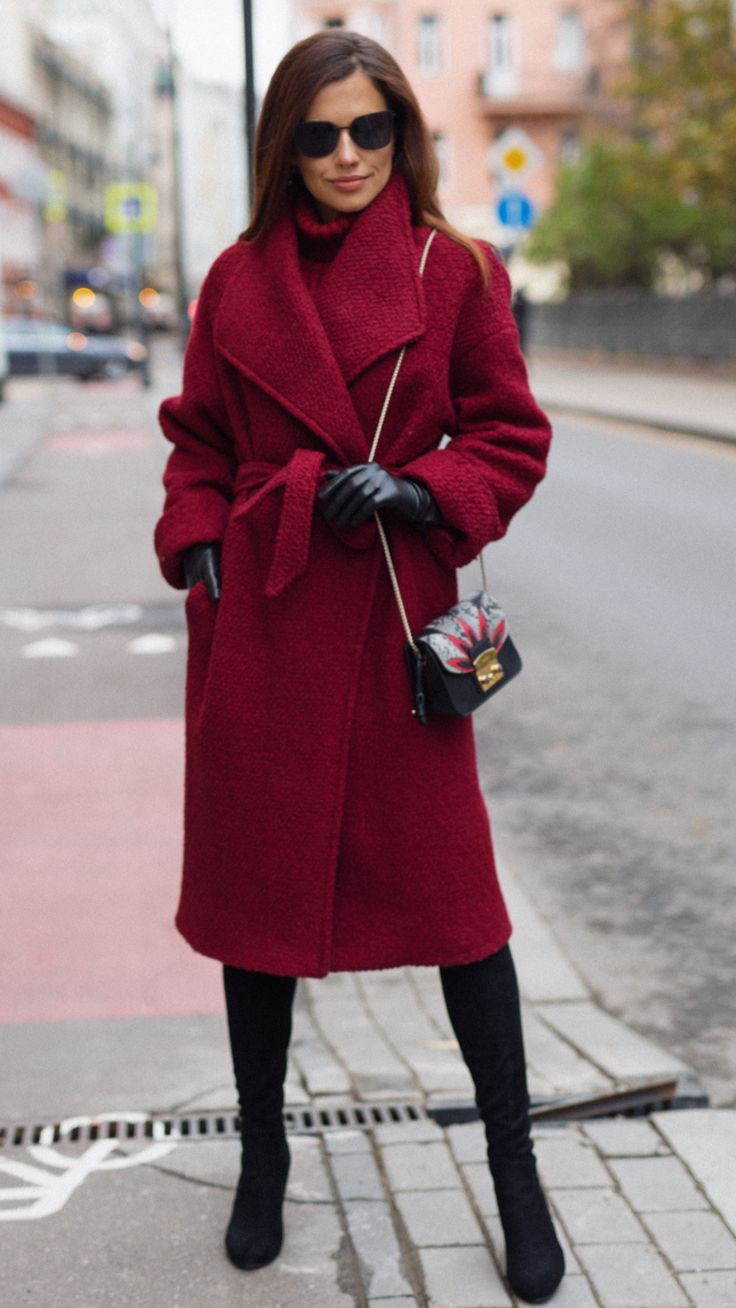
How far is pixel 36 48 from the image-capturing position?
64250 millimetres

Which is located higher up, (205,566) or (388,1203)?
(205,566)

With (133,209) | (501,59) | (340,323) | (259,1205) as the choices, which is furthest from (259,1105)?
(501,59)

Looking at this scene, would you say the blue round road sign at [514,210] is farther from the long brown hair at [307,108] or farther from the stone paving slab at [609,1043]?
the long brown hair at [307,108]

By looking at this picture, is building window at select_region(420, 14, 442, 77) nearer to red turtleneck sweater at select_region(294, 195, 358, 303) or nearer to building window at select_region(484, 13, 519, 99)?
building window at select_region(484, 13, 519, 99)

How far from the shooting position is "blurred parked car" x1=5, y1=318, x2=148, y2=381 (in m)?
36.1

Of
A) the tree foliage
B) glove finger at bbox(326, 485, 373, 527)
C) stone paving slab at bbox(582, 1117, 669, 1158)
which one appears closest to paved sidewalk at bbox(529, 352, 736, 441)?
the tree foliage

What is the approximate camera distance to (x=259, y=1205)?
9.22ft

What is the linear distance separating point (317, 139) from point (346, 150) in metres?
0.05

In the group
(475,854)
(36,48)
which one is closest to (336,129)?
(475,854)

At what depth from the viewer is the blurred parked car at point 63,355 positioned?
36.1 m

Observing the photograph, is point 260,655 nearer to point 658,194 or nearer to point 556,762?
point 556,762

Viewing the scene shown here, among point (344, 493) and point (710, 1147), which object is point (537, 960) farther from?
point (344, 493)

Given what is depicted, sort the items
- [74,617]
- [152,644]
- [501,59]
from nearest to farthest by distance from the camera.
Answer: [152,644] < [74,617] < [501,59]

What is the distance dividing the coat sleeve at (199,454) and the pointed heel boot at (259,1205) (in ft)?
3.03
